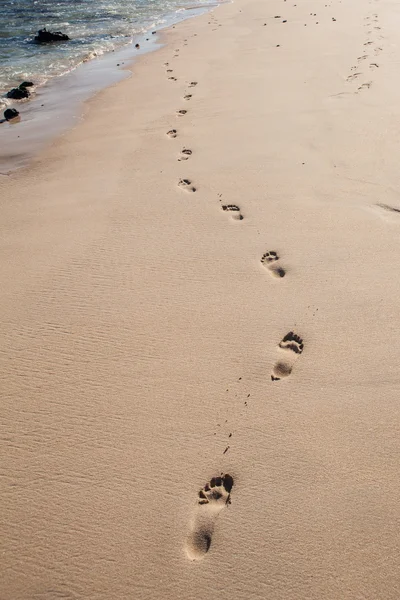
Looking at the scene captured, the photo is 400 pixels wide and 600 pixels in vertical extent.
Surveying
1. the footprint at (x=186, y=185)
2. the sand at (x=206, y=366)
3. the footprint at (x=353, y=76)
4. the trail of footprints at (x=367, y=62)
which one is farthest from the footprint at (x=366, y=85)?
the footprint at (x=186, y=185)

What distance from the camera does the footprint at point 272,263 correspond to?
118 inches

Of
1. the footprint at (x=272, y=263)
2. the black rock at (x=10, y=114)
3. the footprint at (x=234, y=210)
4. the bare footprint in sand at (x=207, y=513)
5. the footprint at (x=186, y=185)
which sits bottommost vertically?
the bare footprint in sand at (x=207, y=513)

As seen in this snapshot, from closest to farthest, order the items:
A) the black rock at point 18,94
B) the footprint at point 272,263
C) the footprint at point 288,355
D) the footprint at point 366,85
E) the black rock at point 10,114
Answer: the footprint at point 288,355
the footprint at point 272,263
the footprint at point 366,85
the black rock at point 10,114
the black rock at point 18,94

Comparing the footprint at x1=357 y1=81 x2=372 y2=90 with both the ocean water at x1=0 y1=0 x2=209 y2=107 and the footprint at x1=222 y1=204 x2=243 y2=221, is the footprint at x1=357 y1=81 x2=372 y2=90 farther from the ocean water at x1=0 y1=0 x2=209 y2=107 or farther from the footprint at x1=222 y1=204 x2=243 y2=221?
the ocean water at x1=0 y1=0 x2=209 y2=107

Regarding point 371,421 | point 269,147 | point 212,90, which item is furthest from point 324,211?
point 212,90

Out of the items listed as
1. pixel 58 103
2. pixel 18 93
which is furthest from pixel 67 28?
pixel 58 103

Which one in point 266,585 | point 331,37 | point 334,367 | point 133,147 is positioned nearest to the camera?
point 266,585

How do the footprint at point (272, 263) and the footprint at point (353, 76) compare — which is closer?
the footprint at point (272, 263)

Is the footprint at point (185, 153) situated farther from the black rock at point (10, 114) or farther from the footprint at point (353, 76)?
the black rock at point (10, 114)

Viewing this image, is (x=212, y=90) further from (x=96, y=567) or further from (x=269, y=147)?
(x=96, y=567)

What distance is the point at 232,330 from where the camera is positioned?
103 inches

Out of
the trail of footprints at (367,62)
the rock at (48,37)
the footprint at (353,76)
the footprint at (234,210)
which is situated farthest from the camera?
the rock at (48,37)

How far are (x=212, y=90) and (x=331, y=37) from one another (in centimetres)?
308

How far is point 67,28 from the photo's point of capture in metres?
11.2
